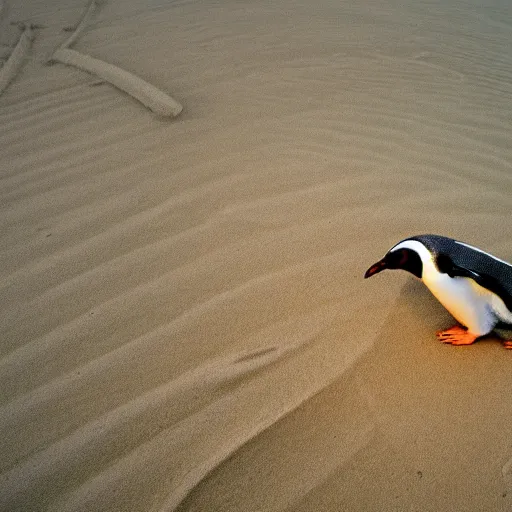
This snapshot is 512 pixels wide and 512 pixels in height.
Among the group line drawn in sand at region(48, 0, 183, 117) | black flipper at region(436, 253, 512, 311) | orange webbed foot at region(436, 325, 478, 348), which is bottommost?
orange webbed foot at region(436, 325, 478, 348)

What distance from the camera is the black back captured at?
165 centimetres

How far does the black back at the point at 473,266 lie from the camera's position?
1.65 m

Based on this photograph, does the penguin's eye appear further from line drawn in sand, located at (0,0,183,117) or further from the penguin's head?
line drawn in sand, located at (0,0,183,117)

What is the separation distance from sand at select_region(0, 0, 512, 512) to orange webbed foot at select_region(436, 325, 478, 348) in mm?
38

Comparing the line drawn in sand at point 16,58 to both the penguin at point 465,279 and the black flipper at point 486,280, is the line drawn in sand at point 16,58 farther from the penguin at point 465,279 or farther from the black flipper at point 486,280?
the black flipper at point 486,280

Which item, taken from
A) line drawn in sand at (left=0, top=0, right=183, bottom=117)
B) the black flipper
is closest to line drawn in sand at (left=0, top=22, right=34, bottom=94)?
line drawn in sand at (left=0, top=0, right=183, bottom=117)

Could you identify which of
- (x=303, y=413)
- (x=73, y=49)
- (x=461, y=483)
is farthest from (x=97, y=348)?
(x=73, y=49)

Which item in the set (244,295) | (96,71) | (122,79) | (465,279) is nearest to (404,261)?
(465,279)

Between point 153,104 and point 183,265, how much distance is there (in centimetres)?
179

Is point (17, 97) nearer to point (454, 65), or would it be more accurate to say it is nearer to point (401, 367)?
point (401, 367)

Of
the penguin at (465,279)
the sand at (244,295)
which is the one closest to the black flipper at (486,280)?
the penguin at (465,279)

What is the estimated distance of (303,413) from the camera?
1.61 metres

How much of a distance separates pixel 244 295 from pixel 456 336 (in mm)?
817

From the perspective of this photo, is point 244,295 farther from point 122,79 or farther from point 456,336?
point 122,79
